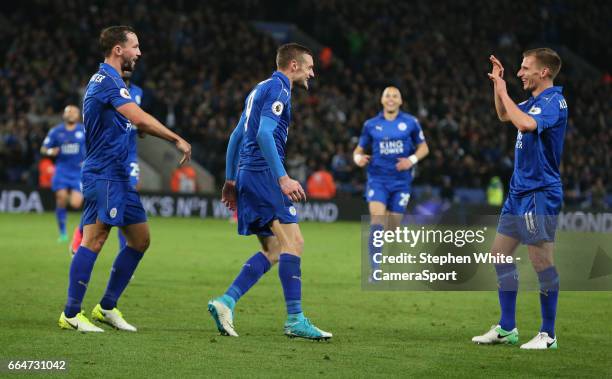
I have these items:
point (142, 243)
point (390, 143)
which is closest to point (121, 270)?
point (142, 243)

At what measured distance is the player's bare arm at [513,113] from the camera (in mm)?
7477

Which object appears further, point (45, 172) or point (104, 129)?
point (45, 172)

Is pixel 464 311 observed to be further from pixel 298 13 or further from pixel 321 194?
pixel 298 13

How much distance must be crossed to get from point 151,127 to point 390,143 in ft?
20.1

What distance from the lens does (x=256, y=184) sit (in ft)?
26.7

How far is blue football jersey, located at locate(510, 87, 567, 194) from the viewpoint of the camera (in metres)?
7.84

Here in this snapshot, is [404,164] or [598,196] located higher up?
[404,164]

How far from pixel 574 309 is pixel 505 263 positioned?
272cm

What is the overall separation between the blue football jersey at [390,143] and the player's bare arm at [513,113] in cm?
567

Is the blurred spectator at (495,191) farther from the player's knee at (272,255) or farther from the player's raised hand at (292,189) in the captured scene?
the player's raised hand at (292,189)

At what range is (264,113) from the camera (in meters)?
7.90

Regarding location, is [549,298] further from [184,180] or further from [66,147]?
[184,180]

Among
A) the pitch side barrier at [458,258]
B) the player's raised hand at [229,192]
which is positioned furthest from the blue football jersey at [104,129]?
the pitch side barrier at [458,258]

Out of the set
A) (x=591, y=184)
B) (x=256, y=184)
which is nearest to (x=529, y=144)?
(x=256, y=184)
